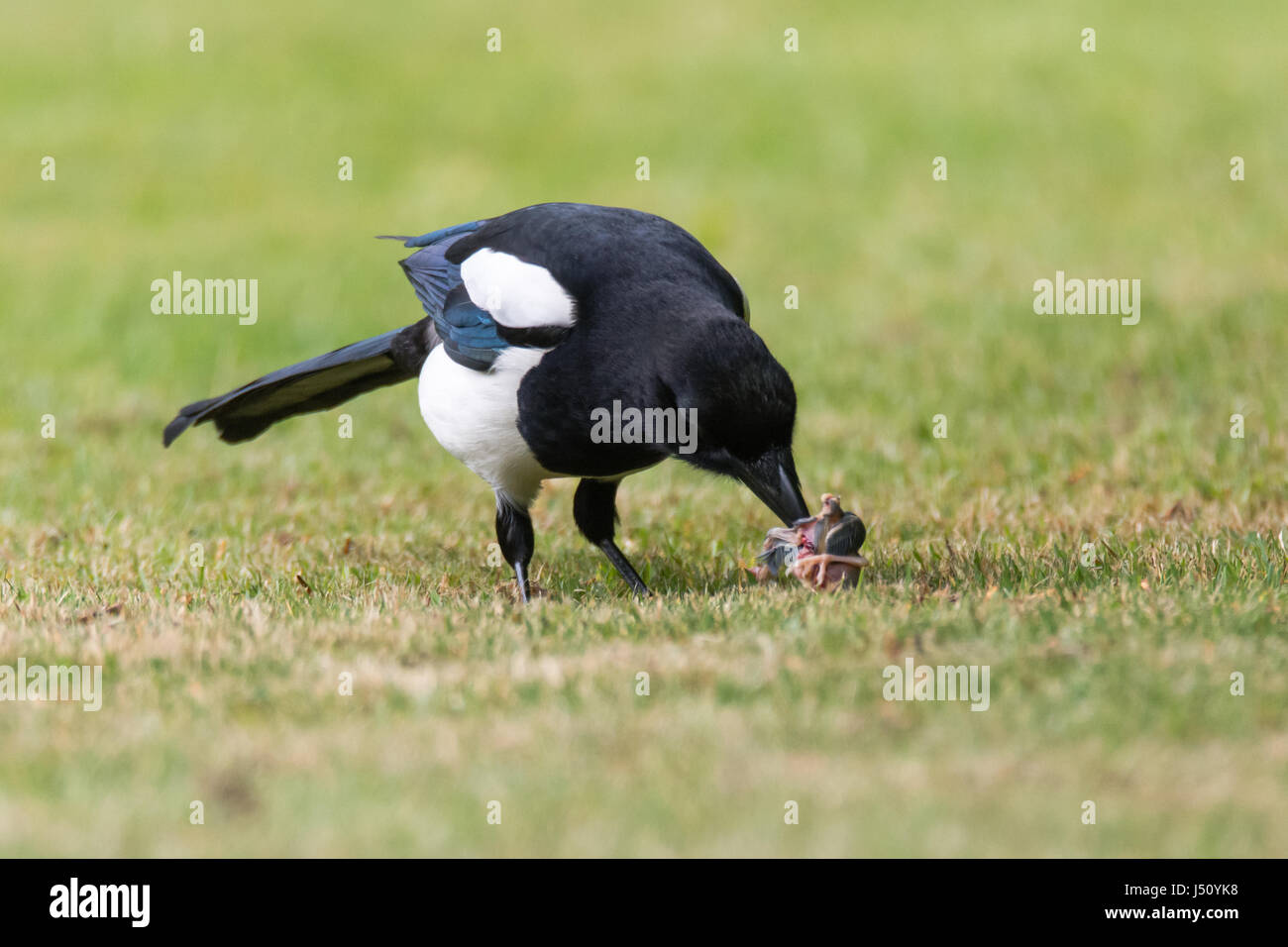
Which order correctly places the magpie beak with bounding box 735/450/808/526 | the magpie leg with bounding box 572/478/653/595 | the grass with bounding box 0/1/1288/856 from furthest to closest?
the magpie leg with bounding box 572/478/653/595 < the magpie beak with bounding box 735/450/808/526 < the grass with bounding box 0/1/1288/856

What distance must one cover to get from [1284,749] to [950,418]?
4909 mm

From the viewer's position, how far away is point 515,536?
547 cm

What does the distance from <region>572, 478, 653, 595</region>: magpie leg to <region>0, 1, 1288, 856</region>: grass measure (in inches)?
8.6

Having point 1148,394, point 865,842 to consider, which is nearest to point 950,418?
point 1148,394

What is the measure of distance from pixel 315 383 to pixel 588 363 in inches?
67.5

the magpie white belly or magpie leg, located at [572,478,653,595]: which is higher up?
the magpie white belly

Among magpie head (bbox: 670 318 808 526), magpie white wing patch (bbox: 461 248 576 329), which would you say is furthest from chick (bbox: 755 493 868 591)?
magpie white wing patch (bbox: 461 248 576 329)

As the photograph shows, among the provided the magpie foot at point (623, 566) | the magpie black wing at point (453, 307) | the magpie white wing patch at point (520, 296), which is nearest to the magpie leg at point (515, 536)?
the magpie foot at point (623, 566)

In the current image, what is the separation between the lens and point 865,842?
2.91m

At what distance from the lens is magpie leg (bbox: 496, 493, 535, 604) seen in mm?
5441

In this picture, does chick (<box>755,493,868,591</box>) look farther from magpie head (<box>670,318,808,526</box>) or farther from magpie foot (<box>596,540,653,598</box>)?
magpie foot (<box>596,540,653,598</box>)
